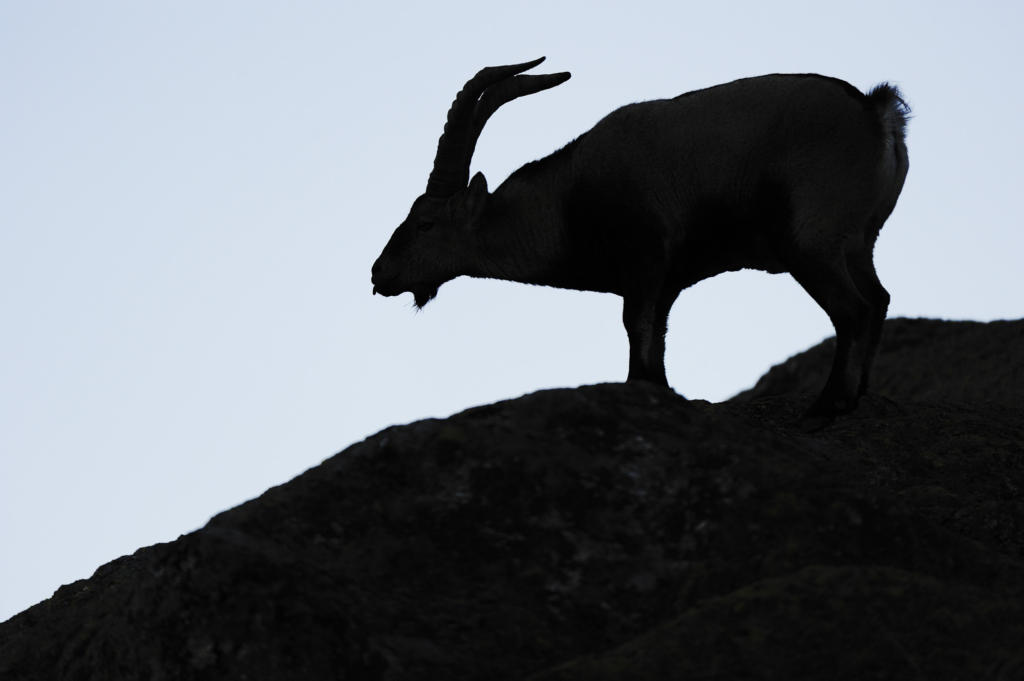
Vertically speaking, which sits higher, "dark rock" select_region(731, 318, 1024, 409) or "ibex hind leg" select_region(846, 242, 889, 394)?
"ibex hind leg" select_region(846, 242, 889, 394)

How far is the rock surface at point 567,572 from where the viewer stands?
15.1 feet

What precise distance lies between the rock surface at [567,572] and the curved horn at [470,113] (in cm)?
427

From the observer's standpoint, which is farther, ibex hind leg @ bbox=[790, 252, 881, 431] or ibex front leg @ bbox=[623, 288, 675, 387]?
ibex front leg @ bbox=[623, 288, 675, 387]

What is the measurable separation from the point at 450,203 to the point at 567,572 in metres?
5.88

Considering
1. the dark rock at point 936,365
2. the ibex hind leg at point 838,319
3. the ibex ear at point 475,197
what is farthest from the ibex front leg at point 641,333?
the dark rock at point 936,365

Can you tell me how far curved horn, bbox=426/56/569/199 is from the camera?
10141mm

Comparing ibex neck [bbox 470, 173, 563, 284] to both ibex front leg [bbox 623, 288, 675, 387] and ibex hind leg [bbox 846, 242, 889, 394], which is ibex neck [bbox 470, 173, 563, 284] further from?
ibex hind leg [bbox 846, 242, 889, 394]

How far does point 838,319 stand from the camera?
28.7 feet

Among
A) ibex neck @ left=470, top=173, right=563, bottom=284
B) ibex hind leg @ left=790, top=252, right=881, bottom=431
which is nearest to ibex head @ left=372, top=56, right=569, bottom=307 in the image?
ibex neck @ left=470, top=173, right=563, bottom=284

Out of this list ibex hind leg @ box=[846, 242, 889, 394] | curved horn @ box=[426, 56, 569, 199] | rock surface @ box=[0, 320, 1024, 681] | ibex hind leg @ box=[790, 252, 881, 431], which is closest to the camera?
rock surface @ box=[0, 320, 1024, 681]

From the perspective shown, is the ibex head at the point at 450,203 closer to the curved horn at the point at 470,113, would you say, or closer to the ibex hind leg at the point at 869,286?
the curved horn at the point at 470,113

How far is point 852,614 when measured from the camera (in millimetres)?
4629

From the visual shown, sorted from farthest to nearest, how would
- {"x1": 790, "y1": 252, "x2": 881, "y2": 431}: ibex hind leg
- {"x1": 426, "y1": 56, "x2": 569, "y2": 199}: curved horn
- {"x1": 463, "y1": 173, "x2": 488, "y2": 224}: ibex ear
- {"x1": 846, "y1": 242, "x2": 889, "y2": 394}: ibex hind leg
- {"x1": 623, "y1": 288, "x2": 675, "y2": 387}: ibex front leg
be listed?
{"x1": 463, "y1": 173, "x2": 488, "y2": 224}: ibex ear → {"x1": 426, "y1": 56, "x2": 569, "y2": 199}: curved horn → {"x1": 846, "y1": 242, "x2": 889, "y2": 394}: ibex hind leg → {"x1": 623, "y1": 288, "x2": 675, "y2": 387}: ibex front leg → {"x1": 790, "y1": 252, "x2": 881, "y2": 431}: ibex hind leg

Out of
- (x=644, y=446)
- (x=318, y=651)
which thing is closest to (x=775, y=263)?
(x=644, y=446)
